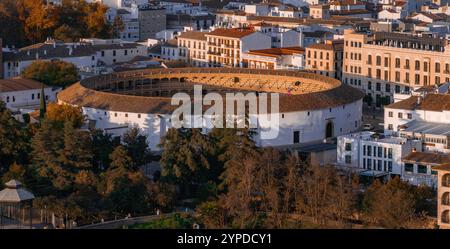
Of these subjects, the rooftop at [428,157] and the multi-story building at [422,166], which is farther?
the rooftop at [428,157]

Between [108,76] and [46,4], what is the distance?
529 inches

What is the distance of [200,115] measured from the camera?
2120 centimetres

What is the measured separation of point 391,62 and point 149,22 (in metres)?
13.7

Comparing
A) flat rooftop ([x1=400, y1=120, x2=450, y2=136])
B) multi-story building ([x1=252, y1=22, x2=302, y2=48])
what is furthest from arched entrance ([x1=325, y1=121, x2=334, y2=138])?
multi-story building ([x1=252, y1=22, x2=302, y2=48])

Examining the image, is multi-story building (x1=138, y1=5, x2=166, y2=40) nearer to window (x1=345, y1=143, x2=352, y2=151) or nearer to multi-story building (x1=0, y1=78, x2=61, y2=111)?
multi-story building (x1=0, y1=78, x2=61, y2=111)

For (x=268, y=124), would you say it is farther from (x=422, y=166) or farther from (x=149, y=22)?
(x=149, y=22)

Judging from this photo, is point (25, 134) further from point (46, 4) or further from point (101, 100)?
point (46, 4)

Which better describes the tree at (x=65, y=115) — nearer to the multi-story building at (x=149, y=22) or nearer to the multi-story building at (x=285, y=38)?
the multi-story building at (x=285, y=38)

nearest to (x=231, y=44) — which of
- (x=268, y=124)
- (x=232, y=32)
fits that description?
(x=232, y=32)

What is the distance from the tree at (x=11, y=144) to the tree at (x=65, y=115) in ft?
3.04

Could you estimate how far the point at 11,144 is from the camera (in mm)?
19469

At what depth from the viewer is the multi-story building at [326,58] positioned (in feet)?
99.0

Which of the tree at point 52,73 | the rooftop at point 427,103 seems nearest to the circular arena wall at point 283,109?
the tree at point 52,73
